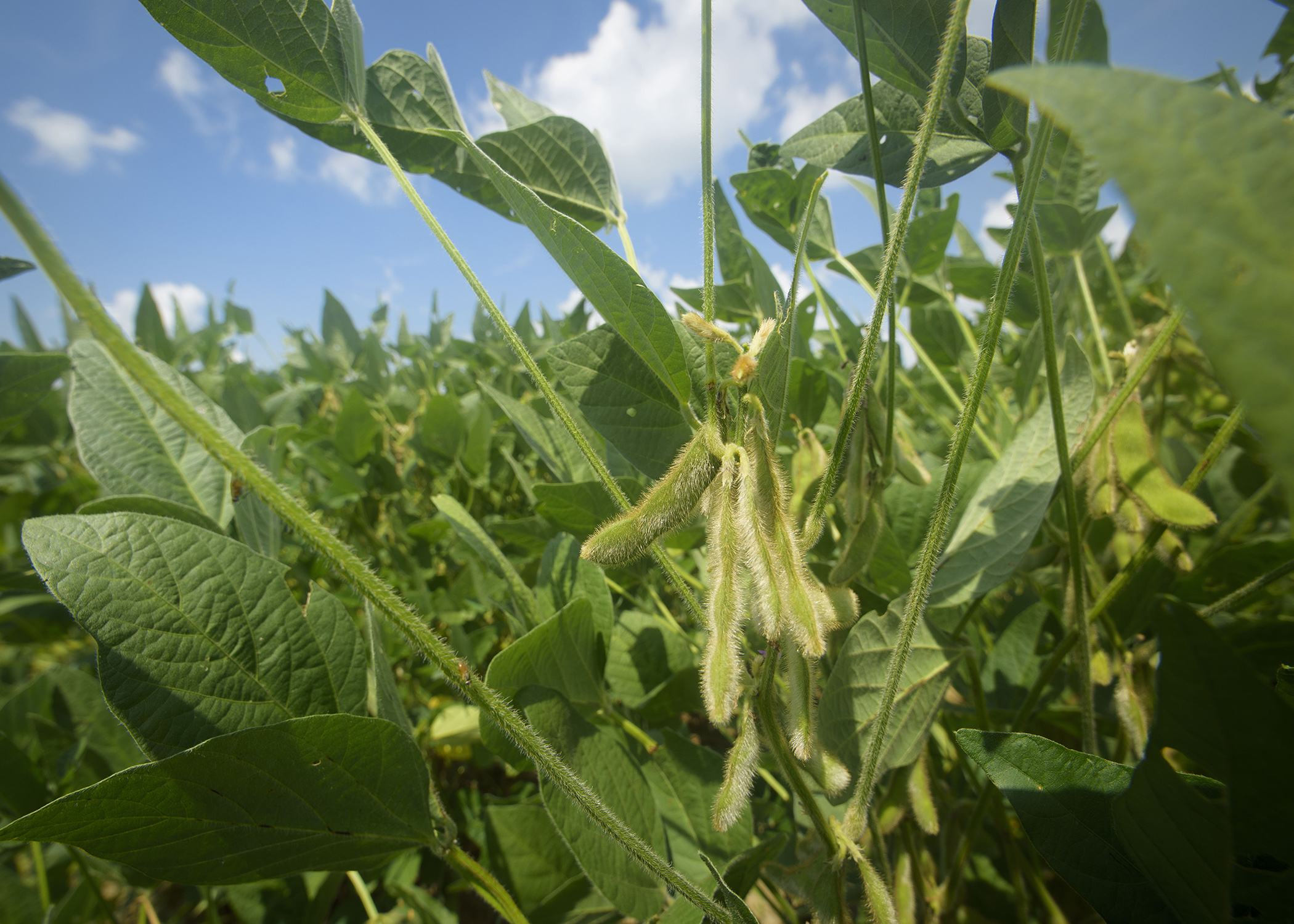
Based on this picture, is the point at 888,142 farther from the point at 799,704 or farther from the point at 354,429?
the point at 354,429

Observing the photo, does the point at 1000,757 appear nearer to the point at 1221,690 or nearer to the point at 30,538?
the point at 1221,690

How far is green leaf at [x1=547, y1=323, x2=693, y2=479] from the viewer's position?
0.71 meters

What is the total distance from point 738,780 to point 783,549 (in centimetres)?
20

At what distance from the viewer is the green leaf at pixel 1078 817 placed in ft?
1.52

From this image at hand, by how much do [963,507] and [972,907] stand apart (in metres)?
0.75

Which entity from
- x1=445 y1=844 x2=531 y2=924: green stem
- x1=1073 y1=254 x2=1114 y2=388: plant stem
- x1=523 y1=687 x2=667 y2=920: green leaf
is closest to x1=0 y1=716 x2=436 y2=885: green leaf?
x1=445 y1=844 x2=531 y2=924: green stem

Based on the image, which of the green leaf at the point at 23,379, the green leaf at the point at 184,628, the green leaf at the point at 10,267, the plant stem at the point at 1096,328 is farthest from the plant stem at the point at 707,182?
the green leaf at the point at 23,379

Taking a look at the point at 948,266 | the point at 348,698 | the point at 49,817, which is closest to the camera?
the point at 49,817

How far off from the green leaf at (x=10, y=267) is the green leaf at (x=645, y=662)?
3.17 ft

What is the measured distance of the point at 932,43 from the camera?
61cm

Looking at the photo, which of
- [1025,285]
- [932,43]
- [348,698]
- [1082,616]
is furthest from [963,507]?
[348,698]

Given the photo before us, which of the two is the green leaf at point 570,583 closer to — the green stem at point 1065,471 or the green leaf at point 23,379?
the green stem at point 1065,471

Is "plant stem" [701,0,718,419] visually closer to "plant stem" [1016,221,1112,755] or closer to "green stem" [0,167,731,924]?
"green stem" [0,167,731,924]

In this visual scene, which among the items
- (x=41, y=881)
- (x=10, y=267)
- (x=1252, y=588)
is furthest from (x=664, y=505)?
(x=41, y=881)
